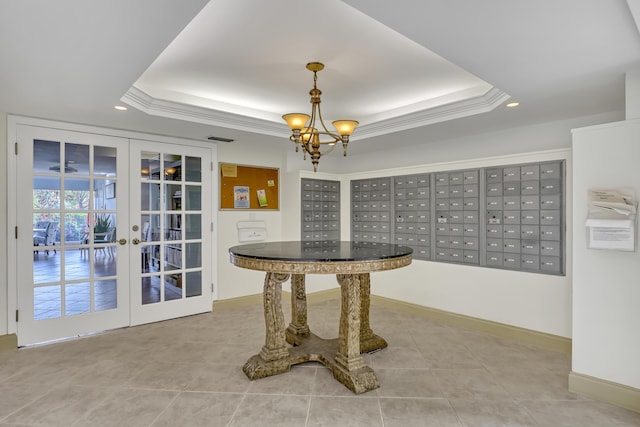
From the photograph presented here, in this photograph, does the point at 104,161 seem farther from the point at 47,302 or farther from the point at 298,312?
the point at 298,312

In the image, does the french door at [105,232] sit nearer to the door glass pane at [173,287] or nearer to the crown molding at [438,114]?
the door glass pane at [173,287]

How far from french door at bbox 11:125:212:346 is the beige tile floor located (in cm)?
36

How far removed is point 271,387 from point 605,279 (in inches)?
87.7

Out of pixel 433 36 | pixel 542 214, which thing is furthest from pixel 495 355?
pixel 433 36

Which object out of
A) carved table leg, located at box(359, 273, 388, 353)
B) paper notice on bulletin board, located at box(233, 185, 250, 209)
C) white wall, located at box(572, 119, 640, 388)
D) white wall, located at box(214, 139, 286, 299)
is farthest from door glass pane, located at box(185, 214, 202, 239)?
white wall, located at box(572, 119, 640, 388)

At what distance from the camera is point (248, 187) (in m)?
4.32

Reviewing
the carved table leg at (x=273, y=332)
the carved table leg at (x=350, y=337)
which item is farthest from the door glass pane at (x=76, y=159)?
the carved table leg at (x=350, y=337)

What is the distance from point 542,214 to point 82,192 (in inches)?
167

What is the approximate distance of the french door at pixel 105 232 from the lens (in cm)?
300

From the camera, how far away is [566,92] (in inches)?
93.0

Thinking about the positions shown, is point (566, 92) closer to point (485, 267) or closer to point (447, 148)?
point (447, 148)

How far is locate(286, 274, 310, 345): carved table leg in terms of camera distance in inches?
116

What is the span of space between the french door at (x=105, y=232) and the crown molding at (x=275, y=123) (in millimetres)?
820

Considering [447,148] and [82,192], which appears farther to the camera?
[447,148]
